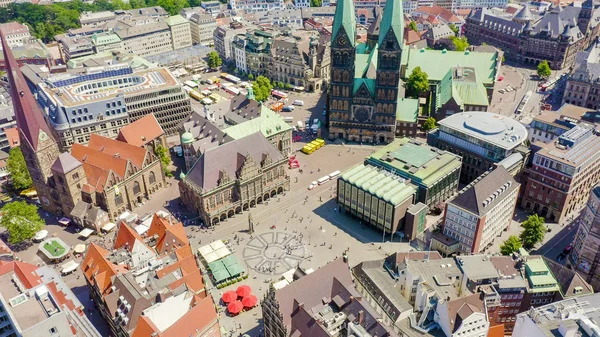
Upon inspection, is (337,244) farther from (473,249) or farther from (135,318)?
(135,318)

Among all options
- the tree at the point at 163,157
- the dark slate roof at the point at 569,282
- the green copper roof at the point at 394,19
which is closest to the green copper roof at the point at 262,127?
the tree at the point at 163,157

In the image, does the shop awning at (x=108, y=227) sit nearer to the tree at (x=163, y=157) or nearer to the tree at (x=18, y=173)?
the tree at (x=163, y=157)

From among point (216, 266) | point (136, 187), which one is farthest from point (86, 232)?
point (216, 266)

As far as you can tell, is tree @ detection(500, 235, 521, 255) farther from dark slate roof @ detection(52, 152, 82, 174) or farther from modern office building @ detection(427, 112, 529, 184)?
dark slate roof @ detection(52, 152, 82, 174)

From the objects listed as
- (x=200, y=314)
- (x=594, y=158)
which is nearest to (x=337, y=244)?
(x=200, y=314)

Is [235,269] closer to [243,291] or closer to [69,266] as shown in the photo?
[243,291]

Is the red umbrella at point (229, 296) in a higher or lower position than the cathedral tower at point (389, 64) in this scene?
lower
